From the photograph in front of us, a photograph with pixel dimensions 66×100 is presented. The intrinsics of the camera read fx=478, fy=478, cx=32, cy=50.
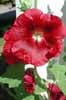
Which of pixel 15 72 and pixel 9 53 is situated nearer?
pixel 9 53

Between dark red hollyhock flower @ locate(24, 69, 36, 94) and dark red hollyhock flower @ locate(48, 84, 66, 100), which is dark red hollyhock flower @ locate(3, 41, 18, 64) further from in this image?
dark red hollyhock flower @ locate(48, 84, 66, 100)

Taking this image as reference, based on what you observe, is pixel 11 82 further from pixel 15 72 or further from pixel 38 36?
pixel 38 36

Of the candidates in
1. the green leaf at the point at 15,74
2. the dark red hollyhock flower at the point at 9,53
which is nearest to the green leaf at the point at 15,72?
the green leaf at the point at 15,74

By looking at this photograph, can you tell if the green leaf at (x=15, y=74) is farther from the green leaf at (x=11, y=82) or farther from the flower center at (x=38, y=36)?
the flower center at (x=38, y=36)

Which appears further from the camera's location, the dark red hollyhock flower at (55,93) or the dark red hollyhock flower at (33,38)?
the dark red hollyhock flower at (55,93)

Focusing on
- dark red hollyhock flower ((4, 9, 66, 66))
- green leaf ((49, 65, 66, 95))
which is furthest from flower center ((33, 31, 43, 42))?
green leaf ((49, 65, 66, 95))

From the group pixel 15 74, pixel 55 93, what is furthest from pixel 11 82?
pixel 55 93
